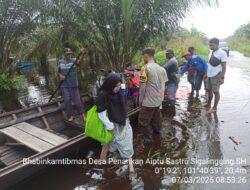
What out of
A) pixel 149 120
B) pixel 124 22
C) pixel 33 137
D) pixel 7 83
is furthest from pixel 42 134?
pixel 7 83

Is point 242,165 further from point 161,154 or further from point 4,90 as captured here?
point 4,90

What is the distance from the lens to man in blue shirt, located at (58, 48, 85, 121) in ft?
21.6

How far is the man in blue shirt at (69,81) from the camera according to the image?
6.59 m

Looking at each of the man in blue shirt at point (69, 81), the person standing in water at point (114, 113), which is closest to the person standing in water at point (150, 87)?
the person standing in water at point (114, 113)

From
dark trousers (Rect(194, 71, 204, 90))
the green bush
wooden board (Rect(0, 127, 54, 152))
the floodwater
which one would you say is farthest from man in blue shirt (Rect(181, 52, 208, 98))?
the green bush

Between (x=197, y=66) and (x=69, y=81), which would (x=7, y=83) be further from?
(x=197, y=66)

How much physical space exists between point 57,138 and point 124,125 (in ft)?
4.94

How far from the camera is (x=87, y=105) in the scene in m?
7.95

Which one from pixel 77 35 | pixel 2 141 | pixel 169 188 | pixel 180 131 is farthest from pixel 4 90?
pixel 169 188

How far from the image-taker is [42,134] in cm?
551

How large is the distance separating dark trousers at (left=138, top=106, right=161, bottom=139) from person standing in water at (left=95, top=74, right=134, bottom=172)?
97 cm

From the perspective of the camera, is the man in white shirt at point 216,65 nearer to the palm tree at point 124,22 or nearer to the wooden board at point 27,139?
the palm tree at point 124,22

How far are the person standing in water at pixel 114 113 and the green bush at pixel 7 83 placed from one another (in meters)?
11.0

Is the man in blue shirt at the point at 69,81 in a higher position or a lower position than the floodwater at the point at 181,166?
higher
